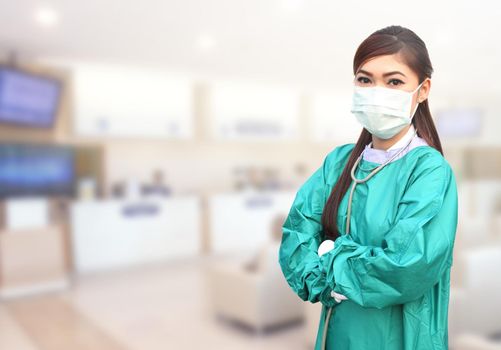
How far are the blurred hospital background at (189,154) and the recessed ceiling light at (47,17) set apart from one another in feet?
0.05

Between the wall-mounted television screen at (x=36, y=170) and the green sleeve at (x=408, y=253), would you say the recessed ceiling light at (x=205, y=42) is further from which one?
the green sleeve at (x=408, y=253)

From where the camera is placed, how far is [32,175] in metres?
4.98

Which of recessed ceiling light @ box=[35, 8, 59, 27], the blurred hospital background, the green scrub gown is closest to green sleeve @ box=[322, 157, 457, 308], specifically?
the green scrub gown

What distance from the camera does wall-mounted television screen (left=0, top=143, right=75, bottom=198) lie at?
4801 mm

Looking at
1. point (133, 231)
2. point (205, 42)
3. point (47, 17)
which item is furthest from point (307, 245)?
point (133, 231)

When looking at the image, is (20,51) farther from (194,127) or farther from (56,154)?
(194,127)

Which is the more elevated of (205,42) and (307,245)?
(205,42)

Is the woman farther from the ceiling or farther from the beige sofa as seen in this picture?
the beige sofa

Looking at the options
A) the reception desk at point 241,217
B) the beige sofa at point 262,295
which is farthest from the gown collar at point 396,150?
the reception desk at point 241,217

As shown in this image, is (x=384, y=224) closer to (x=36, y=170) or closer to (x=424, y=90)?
(x=424, y=90)

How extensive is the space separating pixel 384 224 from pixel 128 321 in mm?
3106

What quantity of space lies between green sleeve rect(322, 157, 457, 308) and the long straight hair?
0.15 metres

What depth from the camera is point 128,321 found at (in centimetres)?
367

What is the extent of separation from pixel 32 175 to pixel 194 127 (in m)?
2.29
